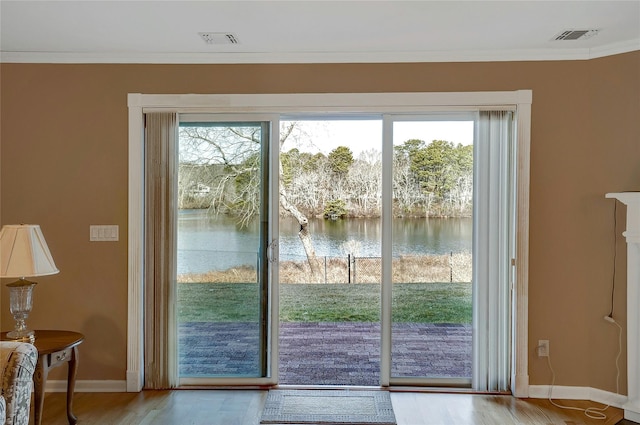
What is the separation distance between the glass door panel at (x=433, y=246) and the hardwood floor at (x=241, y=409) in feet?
0.98

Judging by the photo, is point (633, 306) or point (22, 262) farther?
point (633, 306)

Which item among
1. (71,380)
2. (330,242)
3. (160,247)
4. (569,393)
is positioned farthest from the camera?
(330,242)

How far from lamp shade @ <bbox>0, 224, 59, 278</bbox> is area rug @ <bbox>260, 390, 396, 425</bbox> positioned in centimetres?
165

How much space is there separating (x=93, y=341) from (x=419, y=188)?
2.72 meters

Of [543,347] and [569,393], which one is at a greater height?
[543,347]

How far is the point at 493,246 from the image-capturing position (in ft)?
10.8

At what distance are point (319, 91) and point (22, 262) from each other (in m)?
2.19

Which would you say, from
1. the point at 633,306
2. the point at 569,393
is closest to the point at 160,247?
the point at 569,393

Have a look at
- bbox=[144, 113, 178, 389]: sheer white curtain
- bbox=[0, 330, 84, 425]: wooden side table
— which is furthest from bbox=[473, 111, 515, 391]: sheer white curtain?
bbox=[0, 330, 84, 425]: wooden side table

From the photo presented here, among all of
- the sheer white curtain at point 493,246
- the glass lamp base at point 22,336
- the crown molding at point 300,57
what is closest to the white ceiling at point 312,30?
the crown molding at point 300,57

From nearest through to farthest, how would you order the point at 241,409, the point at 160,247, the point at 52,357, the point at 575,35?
the point at 52,357
the point at 575,35
the point at 241,409
the point at 160,247

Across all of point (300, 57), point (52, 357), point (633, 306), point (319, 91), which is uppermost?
point (300, 57)

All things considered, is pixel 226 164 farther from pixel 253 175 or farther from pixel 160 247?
pixel 160 247

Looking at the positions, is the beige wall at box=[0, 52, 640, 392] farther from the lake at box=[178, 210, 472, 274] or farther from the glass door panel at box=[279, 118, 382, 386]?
the glass door panel at box=[279, 118, 382, 386]
